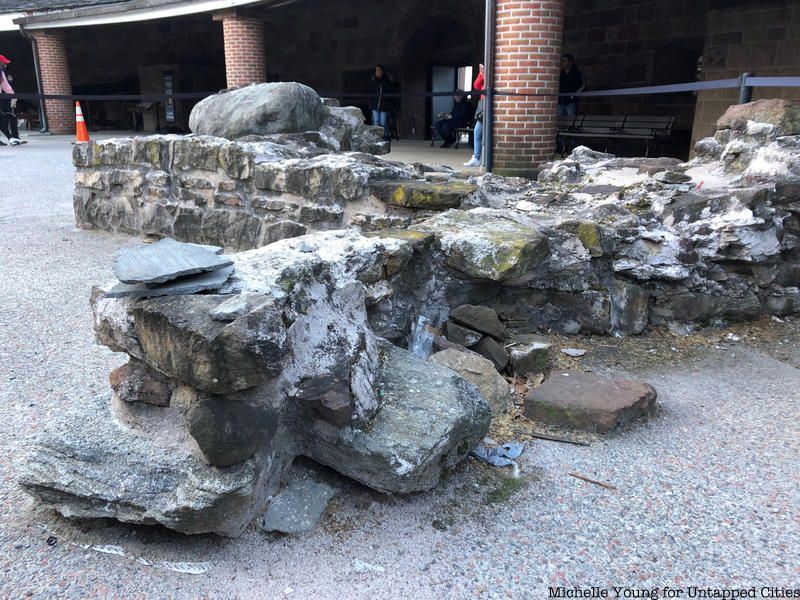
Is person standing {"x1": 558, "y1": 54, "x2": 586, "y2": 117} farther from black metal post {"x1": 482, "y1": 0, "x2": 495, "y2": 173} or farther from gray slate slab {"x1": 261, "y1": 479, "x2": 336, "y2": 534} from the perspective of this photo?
gray slate slab {"x1": 261, "y1": 479, "x2": 336, "y2": 534}

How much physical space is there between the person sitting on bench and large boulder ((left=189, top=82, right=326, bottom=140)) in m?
7.13

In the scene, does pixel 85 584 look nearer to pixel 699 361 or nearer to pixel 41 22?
pixel 699 361

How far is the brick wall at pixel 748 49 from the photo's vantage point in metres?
8.55

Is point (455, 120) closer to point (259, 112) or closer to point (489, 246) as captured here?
point (259, 112)

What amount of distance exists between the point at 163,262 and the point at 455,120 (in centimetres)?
1124

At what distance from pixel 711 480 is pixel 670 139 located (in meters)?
9.60

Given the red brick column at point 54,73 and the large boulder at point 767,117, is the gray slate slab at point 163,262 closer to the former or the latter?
the large boulder at point 767,117

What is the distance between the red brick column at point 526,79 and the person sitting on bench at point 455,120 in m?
4.86

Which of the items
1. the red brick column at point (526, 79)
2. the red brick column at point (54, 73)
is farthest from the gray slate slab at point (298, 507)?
the red brick column at point (54, 73)

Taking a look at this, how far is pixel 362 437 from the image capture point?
79.1 inches

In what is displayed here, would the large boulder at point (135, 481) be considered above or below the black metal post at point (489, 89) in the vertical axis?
below

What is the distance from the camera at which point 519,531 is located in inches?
77.2

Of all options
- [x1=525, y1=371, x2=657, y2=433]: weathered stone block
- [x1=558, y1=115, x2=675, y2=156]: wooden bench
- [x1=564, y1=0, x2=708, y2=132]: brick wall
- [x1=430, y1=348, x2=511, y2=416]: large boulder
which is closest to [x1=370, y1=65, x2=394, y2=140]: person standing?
[x1=558, y1=115, x2=675, y2=156]: wooden bench

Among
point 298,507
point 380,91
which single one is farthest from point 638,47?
point 298,507
